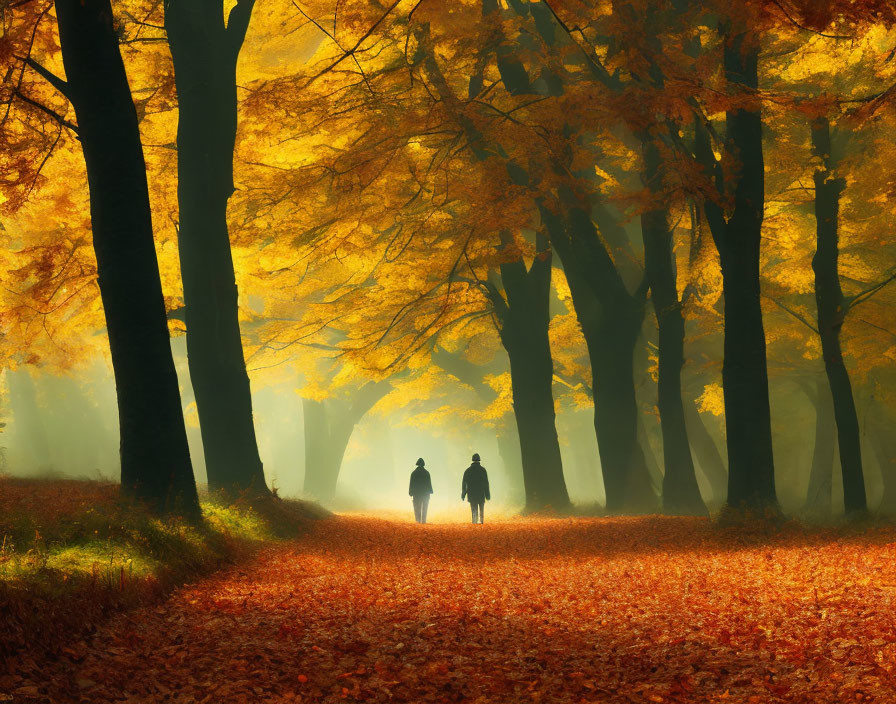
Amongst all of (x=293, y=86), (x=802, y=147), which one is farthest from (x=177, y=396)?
(x=802, y=147)

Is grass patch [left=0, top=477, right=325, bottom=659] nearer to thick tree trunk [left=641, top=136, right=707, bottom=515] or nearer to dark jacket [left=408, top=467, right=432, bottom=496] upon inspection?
dark jacket [left=408, top=467, right=432, bottom=496]

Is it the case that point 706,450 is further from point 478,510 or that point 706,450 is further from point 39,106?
point 39,106

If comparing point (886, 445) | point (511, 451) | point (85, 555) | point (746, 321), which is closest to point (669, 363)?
point (746, 321)

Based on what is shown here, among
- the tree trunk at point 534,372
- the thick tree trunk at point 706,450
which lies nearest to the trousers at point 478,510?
the tree trunk at point 534,372

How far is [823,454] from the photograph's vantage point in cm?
2447

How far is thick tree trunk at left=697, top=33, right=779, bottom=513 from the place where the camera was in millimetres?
11883

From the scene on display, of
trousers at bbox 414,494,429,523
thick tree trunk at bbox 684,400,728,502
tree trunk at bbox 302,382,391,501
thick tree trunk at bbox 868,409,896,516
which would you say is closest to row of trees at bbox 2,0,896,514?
thick tree trunk at bbox 684,400,728,502

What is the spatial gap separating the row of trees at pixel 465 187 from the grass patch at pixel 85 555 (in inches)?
32.7

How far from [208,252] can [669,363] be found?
9.36 meters

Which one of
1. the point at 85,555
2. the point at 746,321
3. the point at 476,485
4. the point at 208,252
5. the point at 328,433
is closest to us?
the point at 85,555

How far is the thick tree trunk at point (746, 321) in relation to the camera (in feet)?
39.0

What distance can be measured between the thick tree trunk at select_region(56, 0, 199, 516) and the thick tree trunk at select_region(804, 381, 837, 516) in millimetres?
19906

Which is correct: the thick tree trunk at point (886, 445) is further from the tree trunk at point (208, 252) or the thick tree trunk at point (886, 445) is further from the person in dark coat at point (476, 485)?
the tree trunk at point (208, 252)

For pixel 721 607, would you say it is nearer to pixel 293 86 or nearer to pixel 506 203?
pixel 506 203
